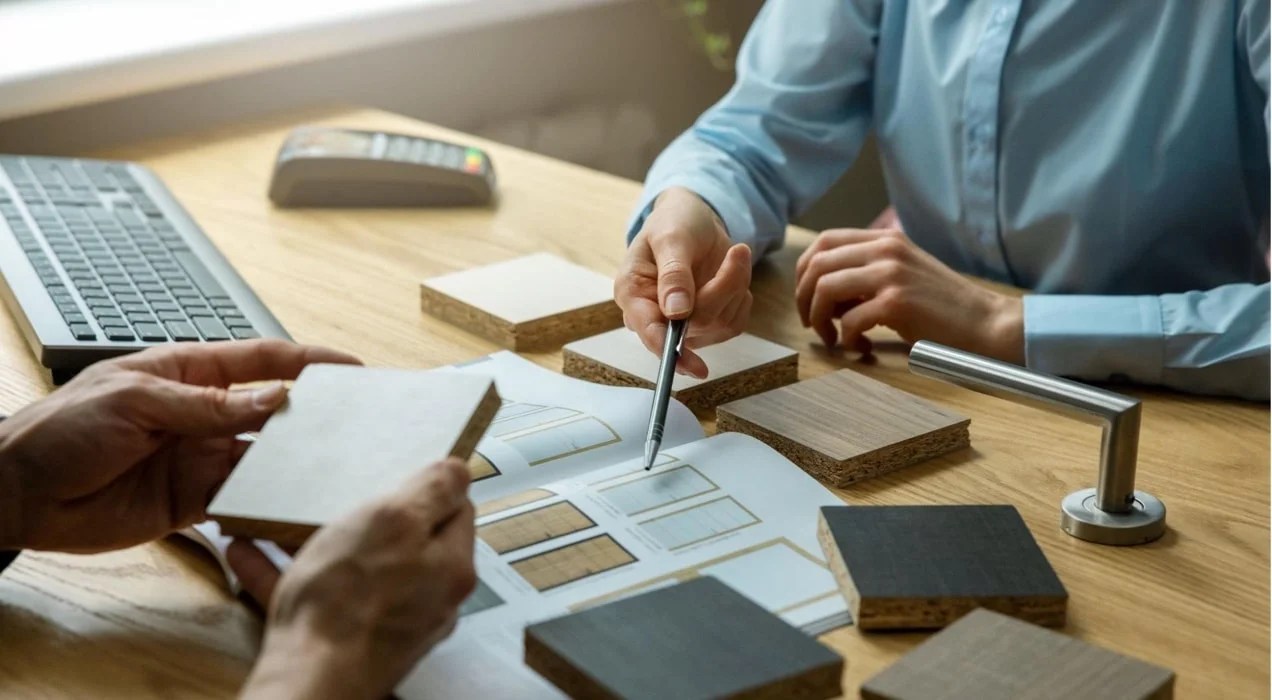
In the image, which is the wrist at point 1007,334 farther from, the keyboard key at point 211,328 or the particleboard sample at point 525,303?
the keyboard key at point 211,328

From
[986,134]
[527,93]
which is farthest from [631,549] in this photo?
[527,93]

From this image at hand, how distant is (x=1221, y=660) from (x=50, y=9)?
5.40ft

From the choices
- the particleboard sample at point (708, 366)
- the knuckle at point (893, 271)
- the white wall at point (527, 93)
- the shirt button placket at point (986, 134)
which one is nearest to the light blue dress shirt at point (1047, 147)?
the shirt button placket at point (986, 134)

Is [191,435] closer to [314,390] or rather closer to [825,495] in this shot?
[314,390]

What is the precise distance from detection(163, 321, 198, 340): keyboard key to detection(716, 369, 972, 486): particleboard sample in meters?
0.41

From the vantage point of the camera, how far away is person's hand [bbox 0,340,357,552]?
0.78 metres

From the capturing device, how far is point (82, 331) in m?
1.06

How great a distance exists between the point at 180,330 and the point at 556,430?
334mm

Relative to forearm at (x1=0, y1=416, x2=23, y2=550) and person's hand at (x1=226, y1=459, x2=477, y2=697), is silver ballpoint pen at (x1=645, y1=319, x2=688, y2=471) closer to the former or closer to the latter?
person's hand at (x1=226, y1=459, x2=477, y2=697)

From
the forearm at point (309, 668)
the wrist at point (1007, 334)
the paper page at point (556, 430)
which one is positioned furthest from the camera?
the wrist at point (1007, 334)

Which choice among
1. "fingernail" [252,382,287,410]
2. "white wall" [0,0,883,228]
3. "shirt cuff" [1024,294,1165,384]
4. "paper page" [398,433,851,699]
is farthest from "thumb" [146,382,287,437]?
"white wall" [0,0,883,228]

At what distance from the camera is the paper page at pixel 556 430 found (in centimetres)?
88

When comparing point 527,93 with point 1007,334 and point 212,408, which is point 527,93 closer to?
point 1007,334

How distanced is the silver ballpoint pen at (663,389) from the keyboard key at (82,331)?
1.40 ft
